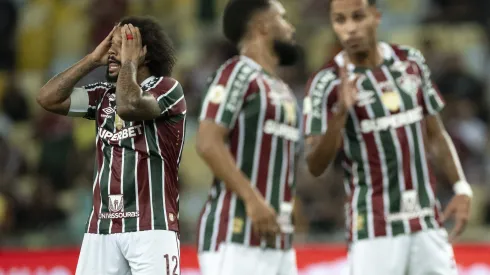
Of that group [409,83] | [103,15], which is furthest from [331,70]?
[103,15]

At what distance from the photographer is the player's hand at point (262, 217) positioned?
17.0 ft

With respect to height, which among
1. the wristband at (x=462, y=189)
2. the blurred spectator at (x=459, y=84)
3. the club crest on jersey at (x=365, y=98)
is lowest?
the wristband at (x=462, y=189)

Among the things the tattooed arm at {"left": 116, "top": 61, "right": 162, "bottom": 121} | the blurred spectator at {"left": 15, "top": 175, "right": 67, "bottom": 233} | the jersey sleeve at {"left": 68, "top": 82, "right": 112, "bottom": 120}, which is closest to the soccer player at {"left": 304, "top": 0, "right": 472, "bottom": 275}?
the tattooed arm at {"left": 116, "top": 61, "right": 162, "bottom": 121}

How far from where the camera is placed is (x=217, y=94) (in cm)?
551

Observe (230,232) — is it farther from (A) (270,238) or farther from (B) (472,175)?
(B) (472,175)

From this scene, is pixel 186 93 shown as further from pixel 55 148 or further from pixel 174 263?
pixel 174 263

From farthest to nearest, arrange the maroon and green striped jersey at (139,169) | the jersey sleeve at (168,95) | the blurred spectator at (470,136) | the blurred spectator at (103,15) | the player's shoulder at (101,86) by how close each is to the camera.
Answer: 1. the blurred spectator at (103,15)
2. the blurred spectator at (470,136)
3. the player's shoulder at (101,86)
4. the jersey sleeve at (168,95)
5. the maroon and green striped jersey at (139,169)

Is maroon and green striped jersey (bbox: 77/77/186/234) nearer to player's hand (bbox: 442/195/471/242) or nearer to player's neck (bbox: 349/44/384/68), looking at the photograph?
player's neck (bbox: 349/44/384/68)

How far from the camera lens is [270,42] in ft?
19.4

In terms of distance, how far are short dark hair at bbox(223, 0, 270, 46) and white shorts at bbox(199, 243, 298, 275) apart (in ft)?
4.08

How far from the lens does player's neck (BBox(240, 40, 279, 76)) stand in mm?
5855

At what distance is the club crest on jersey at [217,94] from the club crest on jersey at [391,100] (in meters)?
0.84

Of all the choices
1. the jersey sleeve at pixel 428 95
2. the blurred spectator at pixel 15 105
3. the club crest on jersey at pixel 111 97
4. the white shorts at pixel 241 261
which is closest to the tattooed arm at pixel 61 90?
the club crest on jersey at pixel 111 97

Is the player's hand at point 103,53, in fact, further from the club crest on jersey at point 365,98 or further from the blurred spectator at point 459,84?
the blurred spectator at point 459,84
